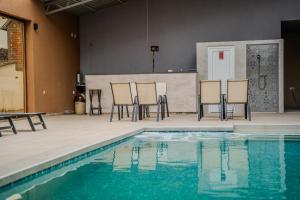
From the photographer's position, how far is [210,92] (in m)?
8.61

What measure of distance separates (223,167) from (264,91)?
8.04m

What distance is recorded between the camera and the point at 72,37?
1325cm

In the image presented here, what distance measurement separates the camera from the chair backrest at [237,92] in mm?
8406

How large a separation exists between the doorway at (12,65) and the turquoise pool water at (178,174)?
5247 mm

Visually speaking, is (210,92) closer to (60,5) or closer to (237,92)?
(237,92)

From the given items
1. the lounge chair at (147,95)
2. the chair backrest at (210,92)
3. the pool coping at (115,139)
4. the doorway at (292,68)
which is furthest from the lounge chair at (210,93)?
the doorway at (292,68)

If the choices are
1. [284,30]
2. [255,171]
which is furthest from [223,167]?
[284,30]

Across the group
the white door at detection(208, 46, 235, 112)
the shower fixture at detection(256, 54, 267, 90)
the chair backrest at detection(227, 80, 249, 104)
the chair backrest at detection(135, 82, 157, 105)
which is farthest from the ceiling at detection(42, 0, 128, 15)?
the chair backrest at detection(227, 80, 249, 104)

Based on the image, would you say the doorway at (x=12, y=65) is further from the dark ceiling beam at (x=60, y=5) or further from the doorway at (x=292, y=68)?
the doorway at (x=292, y=68)

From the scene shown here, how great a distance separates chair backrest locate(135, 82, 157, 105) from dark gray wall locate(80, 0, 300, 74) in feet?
15.6

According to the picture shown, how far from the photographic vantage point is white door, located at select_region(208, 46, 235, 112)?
447 inches

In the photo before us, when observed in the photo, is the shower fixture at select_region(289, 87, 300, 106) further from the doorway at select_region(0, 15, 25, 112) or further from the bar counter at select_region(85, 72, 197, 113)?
the doorway at select_region(0, 15, 25, 112)

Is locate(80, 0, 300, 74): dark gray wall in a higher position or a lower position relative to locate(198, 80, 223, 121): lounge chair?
higher

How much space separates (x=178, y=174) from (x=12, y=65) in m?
7.65
